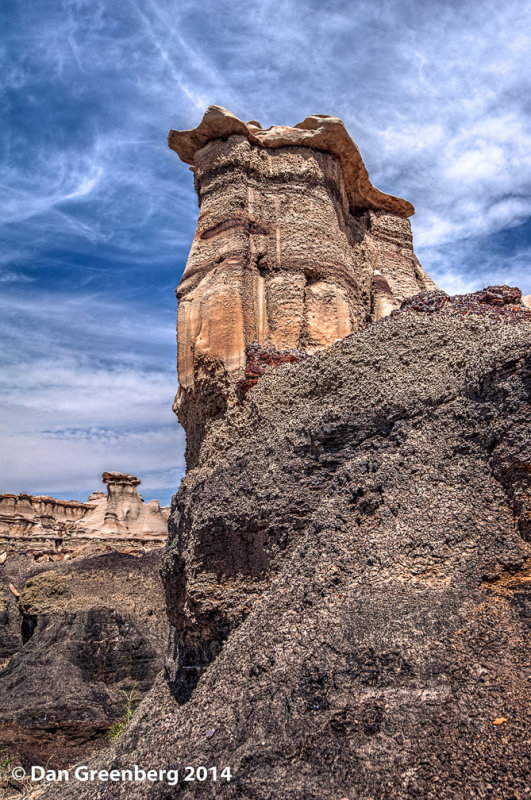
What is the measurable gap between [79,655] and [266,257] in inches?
358

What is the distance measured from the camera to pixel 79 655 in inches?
500

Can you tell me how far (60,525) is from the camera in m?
26.4

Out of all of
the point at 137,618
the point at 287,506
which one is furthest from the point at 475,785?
the point at 137,618

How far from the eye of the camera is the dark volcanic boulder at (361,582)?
314cm

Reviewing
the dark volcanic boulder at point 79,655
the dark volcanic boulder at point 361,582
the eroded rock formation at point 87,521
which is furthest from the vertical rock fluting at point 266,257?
the eroded rock formation at point 87,521

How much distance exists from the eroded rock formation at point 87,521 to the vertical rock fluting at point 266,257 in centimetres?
1666

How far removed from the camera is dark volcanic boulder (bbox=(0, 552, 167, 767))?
1070cm

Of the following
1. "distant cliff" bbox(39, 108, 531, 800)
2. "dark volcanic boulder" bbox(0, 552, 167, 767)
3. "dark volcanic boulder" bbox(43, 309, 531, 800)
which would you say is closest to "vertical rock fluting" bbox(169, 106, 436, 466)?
"distant cliff" bbox(39, 108, 531, 800)

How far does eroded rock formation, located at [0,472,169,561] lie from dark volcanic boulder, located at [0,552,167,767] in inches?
319

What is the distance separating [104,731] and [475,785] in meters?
9.96

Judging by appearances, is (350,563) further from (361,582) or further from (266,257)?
(266,257)

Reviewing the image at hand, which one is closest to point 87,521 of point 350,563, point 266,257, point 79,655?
point 79,655

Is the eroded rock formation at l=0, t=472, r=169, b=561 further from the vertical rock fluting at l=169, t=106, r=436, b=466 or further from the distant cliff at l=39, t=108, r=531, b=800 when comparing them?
the distant cliff at l=39, t=108, r=531, b=800

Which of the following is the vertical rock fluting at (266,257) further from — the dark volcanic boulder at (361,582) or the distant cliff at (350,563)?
the dark volcanic boulder at (361,582)
